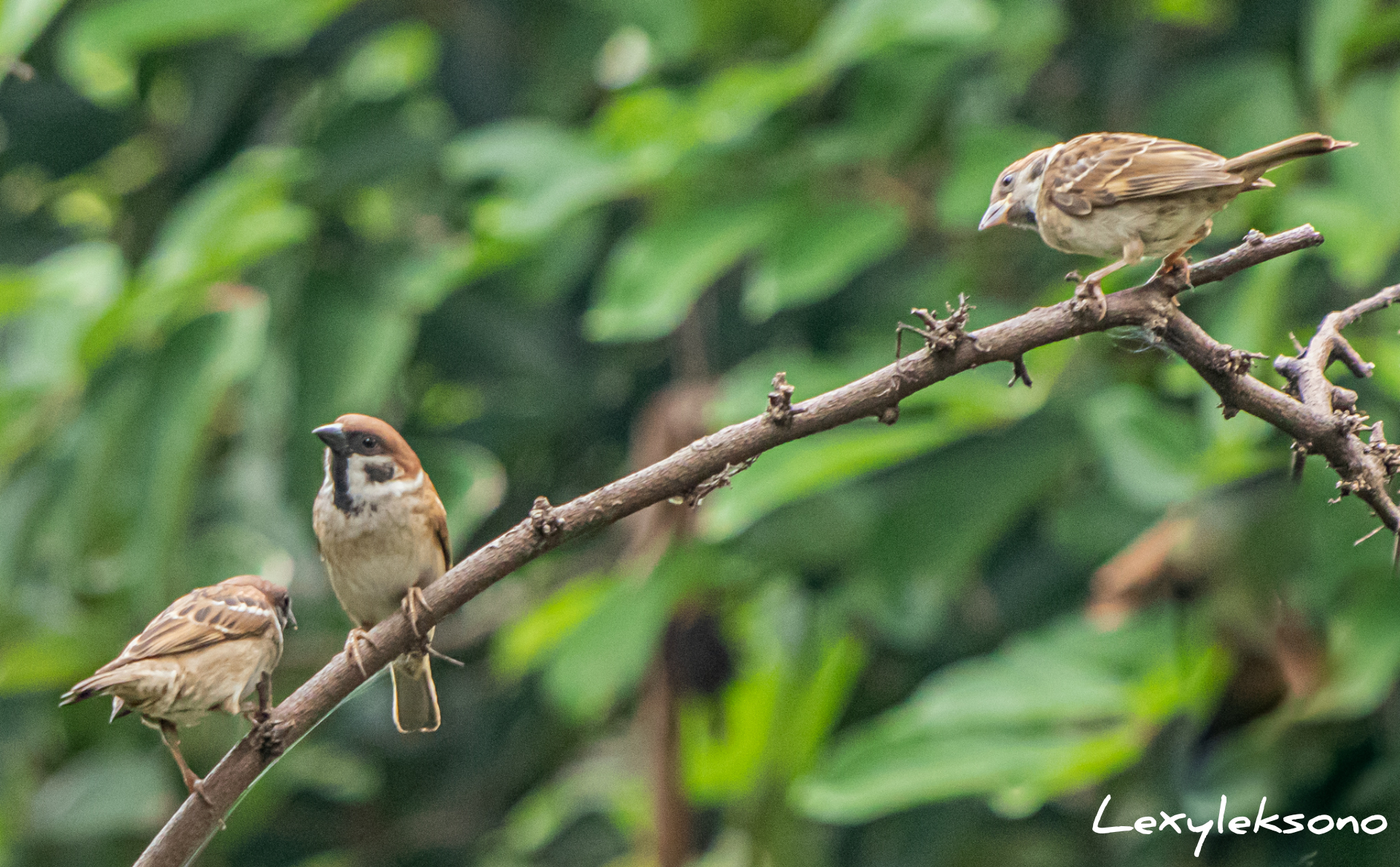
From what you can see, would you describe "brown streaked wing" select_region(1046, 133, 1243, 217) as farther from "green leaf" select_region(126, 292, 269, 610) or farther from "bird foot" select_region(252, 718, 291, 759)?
"green leaf" select_region(126, 292, 269, 610)

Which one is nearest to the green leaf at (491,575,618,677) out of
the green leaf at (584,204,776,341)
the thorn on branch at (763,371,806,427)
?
the green leaf at (584,204,776,341)

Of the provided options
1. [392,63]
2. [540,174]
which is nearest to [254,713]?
[540,174]

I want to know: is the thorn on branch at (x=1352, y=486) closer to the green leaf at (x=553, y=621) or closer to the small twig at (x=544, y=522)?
the small twig at (x=544, y=522)

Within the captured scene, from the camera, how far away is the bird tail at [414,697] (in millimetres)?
1089

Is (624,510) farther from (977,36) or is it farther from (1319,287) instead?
(1319,287)

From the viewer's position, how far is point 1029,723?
10.3 feet

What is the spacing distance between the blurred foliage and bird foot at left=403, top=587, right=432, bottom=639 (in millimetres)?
1171

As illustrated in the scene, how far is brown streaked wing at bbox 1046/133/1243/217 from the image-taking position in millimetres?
1068

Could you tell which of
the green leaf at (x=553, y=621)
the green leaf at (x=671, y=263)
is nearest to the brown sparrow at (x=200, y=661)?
the green leaf at (x=671, y=263)

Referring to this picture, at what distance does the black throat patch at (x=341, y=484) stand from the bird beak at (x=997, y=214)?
625 millimetres

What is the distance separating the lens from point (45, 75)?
446 cm

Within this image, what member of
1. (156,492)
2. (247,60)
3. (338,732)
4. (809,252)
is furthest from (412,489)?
(247,60)

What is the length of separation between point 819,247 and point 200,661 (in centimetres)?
248

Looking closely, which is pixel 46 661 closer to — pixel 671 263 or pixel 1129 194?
pixel 671 263
